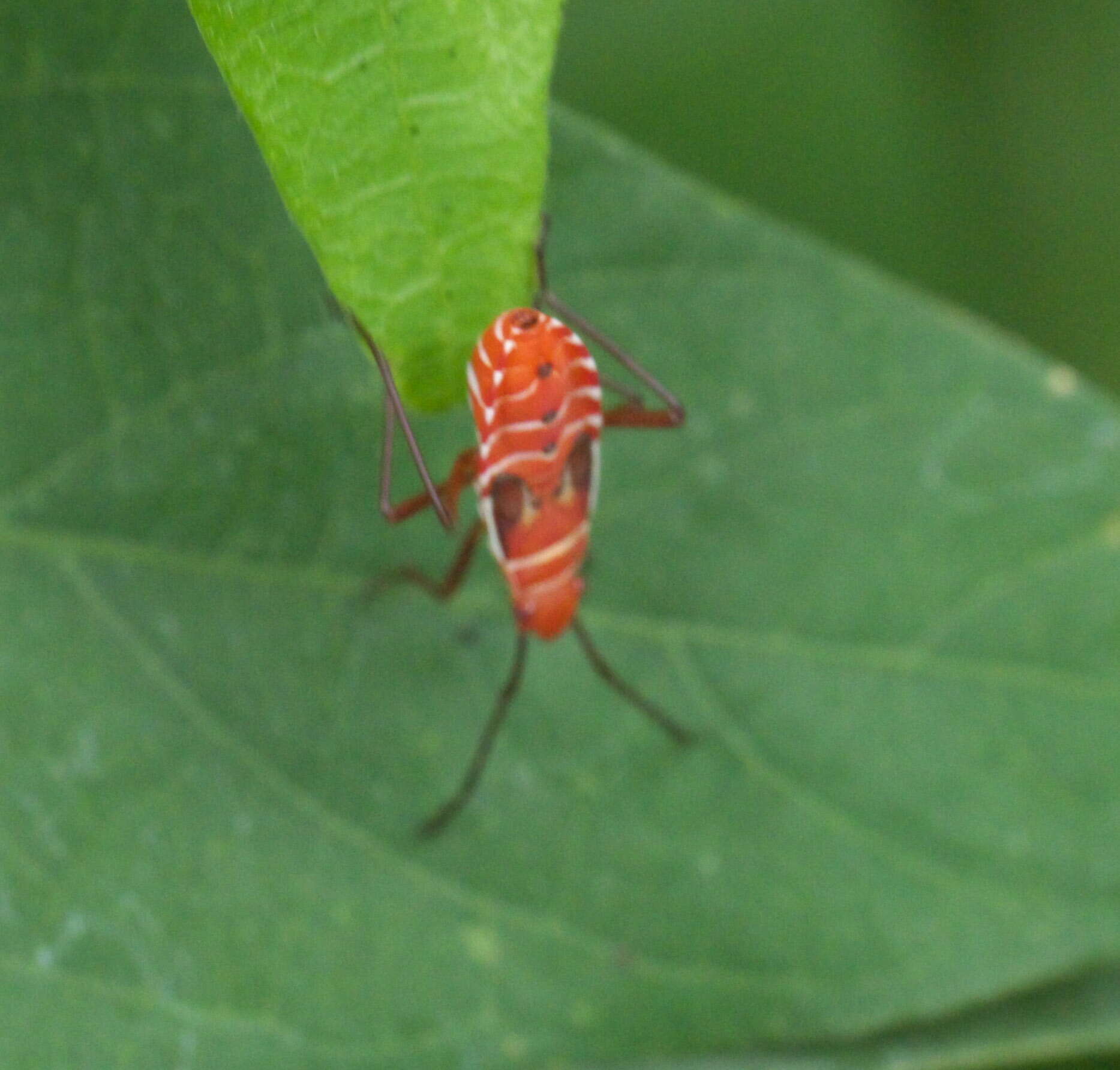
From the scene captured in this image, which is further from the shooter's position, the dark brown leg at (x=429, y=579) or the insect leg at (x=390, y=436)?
the dark brown leg at (x=429, y=579)

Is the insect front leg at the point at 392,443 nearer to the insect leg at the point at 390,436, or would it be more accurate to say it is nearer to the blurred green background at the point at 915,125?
the insect leg at the point at 390,436

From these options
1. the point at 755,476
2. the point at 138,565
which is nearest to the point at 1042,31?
the point at 755,476

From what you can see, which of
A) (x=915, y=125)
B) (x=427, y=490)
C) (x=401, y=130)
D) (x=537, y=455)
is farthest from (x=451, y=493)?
(x=915, y=125)

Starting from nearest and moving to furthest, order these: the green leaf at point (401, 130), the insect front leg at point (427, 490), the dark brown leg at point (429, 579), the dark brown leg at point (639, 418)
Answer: the green leaf at point (401, 130) → the insect front leg at point (427, 490) → the dark brown leg at point (639, 418) → the dark brown leg at point (429, 579)

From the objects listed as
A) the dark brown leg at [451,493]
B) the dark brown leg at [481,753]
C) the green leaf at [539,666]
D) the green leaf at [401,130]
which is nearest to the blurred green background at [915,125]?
the green leaf at [539,666]

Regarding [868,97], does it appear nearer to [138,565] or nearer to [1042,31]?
[1042,31]

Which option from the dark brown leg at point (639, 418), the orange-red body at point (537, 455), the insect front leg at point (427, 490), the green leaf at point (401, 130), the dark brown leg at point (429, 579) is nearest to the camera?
the green leaf at point (401, 130)

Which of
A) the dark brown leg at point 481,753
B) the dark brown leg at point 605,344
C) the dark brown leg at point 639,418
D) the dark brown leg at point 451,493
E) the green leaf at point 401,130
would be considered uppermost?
the green leaf at point 401,130
